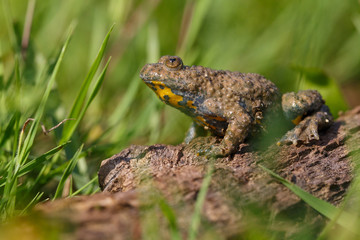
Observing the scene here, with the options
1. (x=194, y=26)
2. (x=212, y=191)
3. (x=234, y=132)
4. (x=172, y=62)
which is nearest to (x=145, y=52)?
(x=194, y=26)

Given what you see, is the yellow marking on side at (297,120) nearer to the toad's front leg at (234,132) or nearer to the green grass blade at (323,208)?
the toad's front leg at (234,132)

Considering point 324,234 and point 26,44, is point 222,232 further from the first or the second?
point 26,44

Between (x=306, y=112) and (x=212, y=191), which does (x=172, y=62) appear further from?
(x=212, y=191)

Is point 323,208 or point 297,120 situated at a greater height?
point 297,120

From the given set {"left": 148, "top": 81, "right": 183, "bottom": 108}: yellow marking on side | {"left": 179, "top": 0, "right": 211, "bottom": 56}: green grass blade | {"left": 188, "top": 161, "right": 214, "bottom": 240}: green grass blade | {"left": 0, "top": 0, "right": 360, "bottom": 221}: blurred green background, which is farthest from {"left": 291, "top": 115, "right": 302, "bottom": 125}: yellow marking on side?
{"left": 179, "top": 0, "right": 211, "bottom": 56}: green grass blade

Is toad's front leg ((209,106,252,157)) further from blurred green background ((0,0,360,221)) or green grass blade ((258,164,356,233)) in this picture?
blurred green background ((0,0,360,221))

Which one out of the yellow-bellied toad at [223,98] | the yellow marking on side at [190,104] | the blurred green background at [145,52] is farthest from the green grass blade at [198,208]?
the blurred green background at [145,52]
